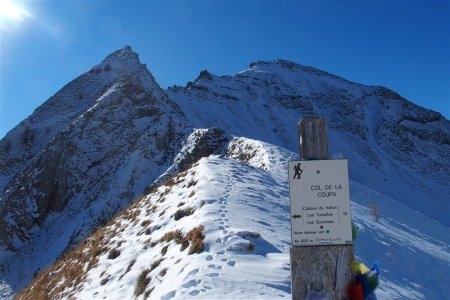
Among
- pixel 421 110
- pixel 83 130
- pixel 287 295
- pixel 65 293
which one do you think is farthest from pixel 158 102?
pixel 421 110

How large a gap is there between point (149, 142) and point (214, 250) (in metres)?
30.3

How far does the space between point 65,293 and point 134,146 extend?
93.8ft

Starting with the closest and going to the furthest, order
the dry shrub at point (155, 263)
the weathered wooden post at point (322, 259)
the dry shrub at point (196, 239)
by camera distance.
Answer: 1. the weathered wooden post at point (322, 259)
2. the dry shrub at point (196, 239)
3. the dry shrub at point (155, 263)

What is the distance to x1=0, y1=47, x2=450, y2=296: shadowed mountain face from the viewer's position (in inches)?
1307

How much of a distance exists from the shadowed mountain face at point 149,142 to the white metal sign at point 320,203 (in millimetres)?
285

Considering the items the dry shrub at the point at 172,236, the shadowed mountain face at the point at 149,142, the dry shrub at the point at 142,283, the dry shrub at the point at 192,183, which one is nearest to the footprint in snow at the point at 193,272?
the dry shrub at the point at 142,283

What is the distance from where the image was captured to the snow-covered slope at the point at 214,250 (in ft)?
22.9

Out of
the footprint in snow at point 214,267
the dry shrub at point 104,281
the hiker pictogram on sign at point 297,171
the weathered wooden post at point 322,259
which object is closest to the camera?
the weathered wooden post at point 322,259

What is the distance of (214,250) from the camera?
7891 mm

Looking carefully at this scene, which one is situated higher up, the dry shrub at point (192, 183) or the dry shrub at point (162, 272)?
the dry shrub at point (192, 183)

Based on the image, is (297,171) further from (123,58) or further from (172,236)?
(123,58)

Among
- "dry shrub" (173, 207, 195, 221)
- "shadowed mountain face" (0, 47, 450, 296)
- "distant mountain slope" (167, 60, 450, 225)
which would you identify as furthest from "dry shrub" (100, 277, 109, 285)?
"distant mountain slope" (167, 60, 450, 225)

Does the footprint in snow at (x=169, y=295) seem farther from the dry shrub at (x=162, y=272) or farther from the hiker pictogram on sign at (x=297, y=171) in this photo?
the hiker pictogram on sign at (x=297, y=171)

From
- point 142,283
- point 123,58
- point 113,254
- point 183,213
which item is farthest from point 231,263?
point 123,58
